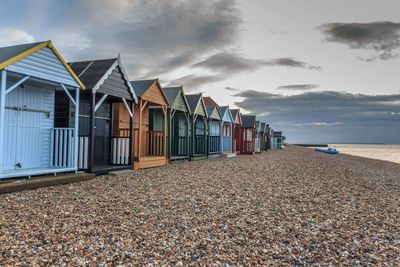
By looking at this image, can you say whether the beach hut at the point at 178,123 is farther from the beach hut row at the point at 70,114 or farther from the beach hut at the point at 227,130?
the beach hut at the point at 227,130

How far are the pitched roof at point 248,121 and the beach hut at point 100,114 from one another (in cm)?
2277

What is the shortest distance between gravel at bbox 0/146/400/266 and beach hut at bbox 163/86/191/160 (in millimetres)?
9248

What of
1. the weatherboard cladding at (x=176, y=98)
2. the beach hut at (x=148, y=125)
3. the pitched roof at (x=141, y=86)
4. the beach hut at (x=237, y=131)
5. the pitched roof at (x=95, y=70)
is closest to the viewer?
the pitched roof at (x=95, y=70)

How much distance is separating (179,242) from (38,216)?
2838mm

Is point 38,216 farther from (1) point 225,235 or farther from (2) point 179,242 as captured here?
(1) point 225,235

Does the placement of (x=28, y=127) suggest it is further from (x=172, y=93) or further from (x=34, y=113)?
(x=172, y=93)

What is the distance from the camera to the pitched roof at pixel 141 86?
14.4 meters

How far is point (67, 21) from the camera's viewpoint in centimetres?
1258

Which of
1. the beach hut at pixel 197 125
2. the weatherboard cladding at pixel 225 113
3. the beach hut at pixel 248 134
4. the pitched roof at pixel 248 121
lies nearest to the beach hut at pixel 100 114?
the beach hut at pixel 197 125

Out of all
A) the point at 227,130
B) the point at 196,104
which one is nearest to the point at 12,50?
the point at 196,104

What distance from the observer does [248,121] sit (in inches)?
1443

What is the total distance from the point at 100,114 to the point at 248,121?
2498cm

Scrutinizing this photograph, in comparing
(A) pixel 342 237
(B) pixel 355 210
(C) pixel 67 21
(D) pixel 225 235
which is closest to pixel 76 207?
(D) pixel 225 235

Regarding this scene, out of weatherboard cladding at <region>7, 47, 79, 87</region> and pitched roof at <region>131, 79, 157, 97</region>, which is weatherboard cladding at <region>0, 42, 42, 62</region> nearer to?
weatherboard cladding at <region>7, 47, 79, 87</region>
